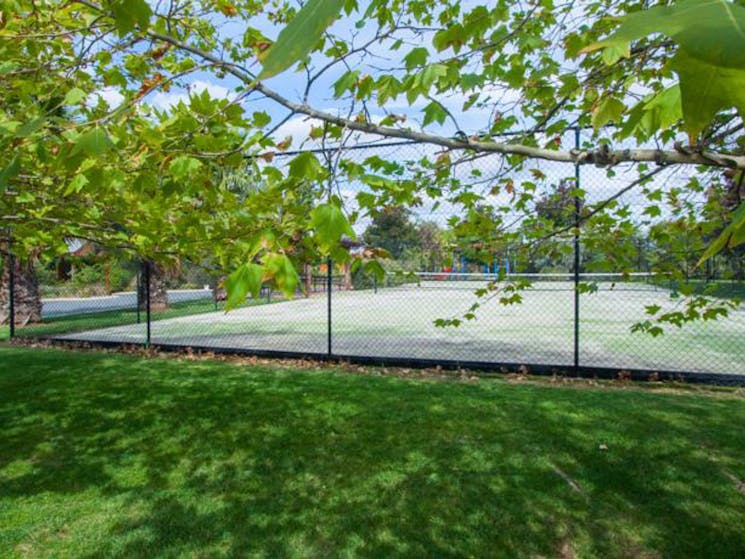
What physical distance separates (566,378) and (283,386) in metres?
3.63

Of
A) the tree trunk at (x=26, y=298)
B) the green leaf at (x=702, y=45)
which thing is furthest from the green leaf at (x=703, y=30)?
the tree trunk at (x=26, y=298)

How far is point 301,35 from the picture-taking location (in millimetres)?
435

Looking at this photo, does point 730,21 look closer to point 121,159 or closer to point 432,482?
point 121,159

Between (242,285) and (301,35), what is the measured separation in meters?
0.78

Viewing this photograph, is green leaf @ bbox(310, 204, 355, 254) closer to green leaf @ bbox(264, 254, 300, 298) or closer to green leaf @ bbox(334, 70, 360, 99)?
green leaf @ bbox(264, 254, 300, 298)

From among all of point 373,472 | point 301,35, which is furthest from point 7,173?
point 373,472

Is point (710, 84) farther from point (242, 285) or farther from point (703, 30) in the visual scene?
point (242, 285)

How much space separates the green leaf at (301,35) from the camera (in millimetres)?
428

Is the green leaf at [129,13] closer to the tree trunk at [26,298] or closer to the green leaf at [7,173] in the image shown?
the green leaf at [7,173]

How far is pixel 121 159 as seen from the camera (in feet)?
7.64

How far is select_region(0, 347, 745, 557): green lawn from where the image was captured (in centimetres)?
278

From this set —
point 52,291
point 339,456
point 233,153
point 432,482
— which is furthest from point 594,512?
point 52,291

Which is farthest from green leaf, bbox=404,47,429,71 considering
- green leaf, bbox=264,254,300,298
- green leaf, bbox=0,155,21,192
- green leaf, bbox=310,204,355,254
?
green leaf, bbox=0,155,21,192

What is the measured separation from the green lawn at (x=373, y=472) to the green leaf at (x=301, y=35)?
2.74 meters
